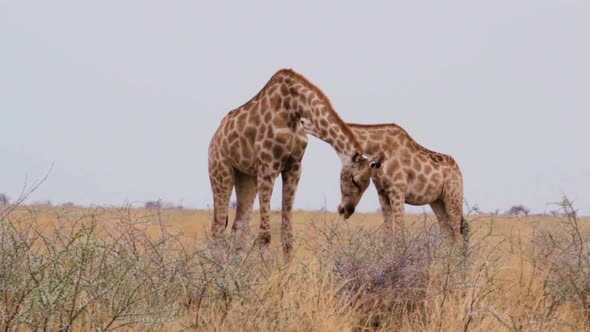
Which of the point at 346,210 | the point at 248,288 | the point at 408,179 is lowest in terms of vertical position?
the point at 248,288

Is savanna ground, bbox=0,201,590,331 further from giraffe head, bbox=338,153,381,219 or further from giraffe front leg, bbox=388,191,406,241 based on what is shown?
giraffe front leg, bbox=388,191,406,241

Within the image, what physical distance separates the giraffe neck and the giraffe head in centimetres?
15

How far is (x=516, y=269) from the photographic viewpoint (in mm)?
7594

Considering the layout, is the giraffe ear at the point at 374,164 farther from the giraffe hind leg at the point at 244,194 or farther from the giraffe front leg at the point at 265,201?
the giraffe hind leg at the point at 244,194

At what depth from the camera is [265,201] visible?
7.09 meters

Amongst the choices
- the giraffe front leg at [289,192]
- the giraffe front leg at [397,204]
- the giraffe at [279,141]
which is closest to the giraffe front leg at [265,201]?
the giraffe at [279,141]

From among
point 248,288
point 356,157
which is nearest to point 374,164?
point 356,157

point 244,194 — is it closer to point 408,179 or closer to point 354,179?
point 354,179

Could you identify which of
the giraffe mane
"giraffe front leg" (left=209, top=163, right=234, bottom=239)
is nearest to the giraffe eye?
the giraffe mane

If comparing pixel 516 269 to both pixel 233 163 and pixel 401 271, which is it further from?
pixel 233 163

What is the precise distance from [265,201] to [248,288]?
2464mm

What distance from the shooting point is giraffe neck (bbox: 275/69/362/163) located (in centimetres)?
729

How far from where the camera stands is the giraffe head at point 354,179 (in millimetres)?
7504

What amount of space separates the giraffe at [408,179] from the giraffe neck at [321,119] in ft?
2.86
